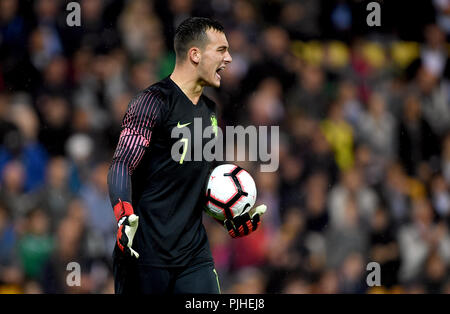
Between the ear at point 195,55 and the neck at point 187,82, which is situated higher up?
the ear at point 195,55

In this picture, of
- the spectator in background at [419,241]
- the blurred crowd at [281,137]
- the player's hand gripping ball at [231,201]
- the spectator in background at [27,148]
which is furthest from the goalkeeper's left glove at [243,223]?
the spectator in background at [419,241]

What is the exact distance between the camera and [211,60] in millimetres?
5012

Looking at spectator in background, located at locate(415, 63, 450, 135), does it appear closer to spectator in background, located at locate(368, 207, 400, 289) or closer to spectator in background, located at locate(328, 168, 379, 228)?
spectator in background, located at locate(328, 168, 379, 228)

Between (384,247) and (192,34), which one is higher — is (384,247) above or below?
below

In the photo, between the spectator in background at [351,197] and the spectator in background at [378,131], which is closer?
the spectator in background at [351,197]

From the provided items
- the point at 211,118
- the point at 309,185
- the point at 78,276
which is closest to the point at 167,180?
the point at 211,118

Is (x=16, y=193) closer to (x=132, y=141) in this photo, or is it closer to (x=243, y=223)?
(x=243, y=223)

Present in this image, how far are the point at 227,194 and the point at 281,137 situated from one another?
464cm

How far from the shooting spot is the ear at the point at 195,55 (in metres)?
5.01

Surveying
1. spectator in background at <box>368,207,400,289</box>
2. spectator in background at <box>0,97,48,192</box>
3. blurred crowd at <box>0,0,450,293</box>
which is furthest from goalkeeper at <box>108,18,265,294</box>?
spectator in background at <box>368,207,400,289</box>

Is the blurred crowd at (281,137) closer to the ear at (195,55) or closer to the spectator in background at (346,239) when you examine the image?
the spectator in background at (346,239)

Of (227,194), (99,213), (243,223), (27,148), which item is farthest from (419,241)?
(227,194)

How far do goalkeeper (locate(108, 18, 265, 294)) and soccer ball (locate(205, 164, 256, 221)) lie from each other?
77 mm

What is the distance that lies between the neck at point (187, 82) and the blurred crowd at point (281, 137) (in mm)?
3452
